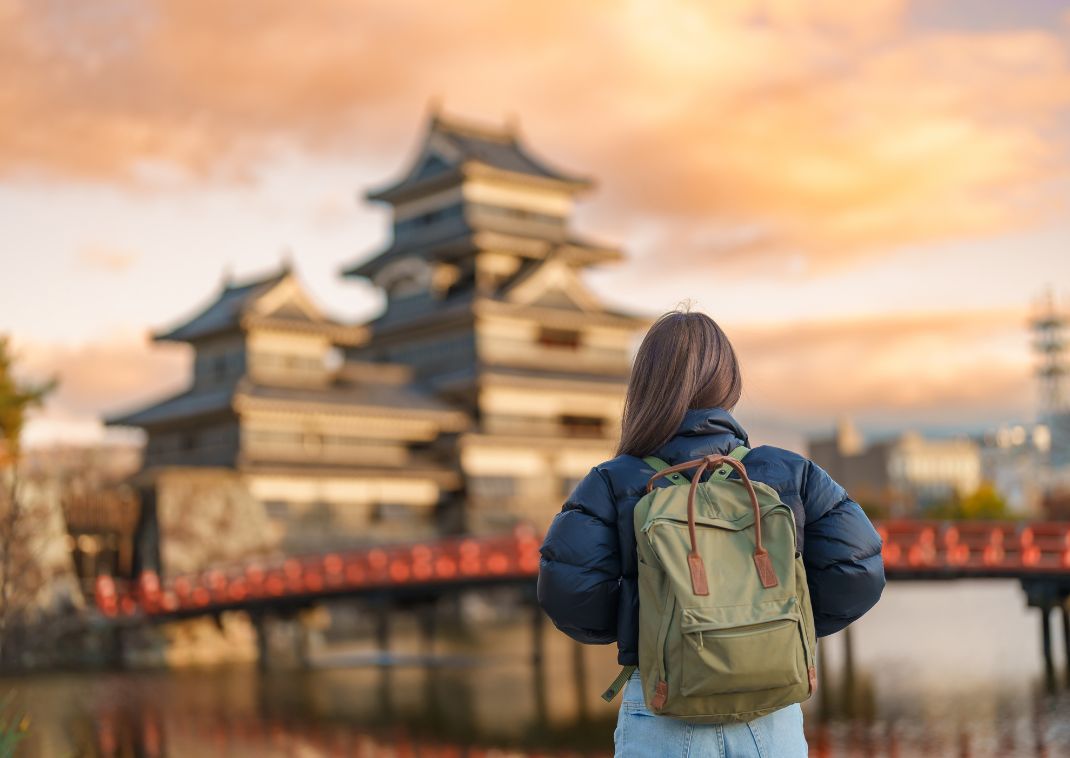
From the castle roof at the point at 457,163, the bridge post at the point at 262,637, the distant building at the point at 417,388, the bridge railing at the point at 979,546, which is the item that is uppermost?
the castle roof at the point at 457,163

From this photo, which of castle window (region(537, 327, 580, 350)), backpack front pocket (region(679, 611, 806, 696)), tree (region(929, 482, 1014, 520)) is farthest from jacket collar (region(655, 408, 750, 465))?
tree (region(929, 482, 1014, 520))

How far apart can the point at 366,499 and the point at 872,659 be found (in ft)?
53.5

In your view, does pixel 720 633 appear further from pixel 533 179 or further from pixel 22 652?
pixel 533 179

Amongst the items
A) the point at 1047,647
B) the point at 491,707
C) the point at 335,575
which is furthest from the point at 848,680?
the point at 335,575

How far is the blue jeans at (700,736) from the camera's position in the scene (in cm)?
338

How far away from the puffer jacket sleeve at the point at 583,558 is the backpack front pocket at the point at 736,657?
32 cm

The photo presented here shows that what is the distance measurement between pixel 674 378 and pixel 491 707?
16575mm

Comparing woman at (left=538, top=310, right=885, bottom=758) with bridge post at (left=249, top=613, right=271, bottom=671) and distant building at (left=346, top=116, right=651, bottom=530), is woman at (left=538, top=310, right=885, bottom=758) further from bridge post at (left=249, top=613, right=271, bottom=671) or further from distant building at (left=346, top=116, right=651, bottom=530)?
distant building at (left=346, top=116, right=651, bottom=530)

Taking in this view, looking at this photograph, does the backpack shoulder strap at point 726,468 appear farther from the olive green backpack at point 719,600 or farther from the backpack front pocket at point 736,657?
the backpack front pocket at point 736,657

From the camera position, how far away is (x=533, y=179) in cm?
4372

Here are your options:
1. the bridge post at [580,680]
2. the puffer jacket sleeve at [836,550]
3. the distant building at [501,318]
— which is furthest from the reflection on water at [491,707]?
the puffer jacket sleeve at [836,550]

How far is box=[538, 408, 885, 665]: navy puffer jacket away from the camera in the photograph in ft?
11.3

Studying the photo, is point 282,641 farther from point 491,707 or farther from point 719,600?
point 719,600

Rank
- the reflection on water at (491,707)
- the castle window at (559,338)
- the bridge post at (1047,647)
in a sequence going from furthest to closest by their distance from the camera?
1. the castle window at (559,338)
2. the bridge post at (1047,647)
3. the reflection on water at (491,707)
